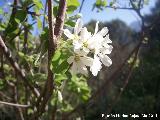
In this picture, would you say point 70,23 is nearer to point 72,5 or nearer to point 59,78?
point 72,5

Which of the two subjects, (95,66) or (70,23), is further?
(70,23)

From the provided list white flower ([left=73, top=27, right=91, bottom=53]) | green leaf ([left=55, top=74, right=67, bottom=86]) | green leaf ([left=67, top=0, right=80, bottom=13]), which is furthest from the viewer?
green leaf ([left=67, top=0, right=80, bottom=13])

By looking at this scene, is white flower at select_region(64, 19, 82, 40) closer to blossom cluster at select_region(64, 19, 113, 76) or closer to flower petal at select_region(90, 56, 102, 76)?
blossom cluster at select_region(64, 19, 113, 76)

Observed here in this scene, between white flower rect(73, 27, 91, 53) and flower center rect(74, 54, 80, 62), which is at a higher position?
white flower rect(73, 27, 91, 53)

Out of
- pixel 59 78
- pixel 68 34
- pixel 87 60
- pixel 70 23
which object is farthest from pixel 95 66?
pixel 70 23

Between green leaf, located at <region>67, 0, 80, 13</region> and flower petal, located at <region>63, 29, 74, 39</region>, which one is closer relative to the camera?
flower petal, located at <region>63, 29, 74, 39</region>

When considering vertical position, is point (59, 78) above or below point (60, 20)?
below

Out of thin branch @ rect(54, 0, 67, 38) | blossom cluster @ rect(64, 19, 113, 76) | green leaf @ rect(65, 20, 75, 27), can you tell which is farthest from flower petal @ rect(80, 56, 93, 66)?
green leaf @ rect(65, 20, 75, 27)

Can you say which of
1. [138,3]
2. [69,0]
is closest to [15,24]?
[69,0]

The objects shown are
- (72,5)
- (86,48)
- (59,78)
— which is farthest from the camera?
(72,5)

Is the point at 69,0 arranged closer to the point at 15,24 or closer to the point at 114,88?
the point at 15,24

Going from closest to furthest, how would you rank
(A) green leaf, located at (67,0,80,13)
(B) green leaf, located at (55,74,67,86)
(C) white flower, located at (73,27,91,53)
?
(C) white flower, located at (73,27,91,53)
(B) green leaf, located at (55,74,67,86)
(A) green leaf, located at (67,0,80,13)
